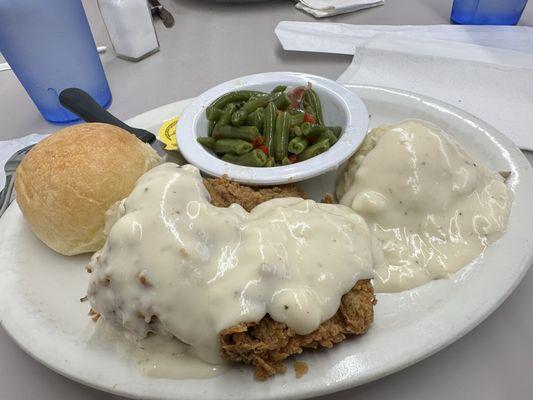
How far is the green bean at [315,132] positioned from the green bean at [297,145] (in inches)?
1.3

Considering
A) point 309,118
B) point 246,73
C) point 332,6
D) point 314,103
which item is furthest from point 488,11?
point 309,118

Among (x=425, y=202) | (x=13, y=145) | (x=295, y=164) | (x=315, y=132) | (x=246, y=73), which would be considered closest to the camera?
(x=425, y=202)

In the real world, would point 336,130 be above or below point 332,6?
above

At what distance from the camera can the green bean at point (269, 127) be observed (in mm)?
1897

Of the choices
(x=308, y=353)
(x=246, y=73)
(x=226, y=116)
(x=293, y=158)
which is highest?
(x=226, y=116)

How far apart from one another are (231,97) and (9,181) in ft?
3.75

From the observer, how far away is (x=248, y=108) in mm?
1994

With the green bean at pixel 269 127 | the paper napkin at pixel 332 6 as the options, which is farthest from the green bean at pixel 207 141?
the paper napkin at pixel 332 6

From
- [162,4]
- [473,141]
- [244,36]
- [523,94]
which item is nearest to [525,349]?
[473,141]

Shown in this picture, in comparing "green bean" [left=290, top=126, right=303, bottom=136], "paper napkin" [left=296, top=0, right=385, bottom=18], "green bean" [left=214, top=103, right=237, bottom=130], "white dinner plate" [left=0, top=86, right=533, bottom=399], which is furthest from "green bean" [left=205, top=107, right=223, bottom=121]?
"paper napkin" [left=296, top=0, right=385, bottom=18]

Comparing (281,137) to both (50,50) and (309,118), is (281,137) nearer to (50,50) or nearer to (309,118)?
(309,118)

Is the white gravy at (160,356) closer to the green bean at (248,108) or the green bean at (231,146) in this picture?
the green bean at (231,146)

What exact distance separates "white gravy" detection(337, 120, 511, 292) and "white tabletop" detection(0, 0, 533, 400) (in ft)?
0.81

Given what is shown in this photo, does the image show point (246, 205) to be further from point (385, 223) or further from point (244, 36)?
point (244, 36)
